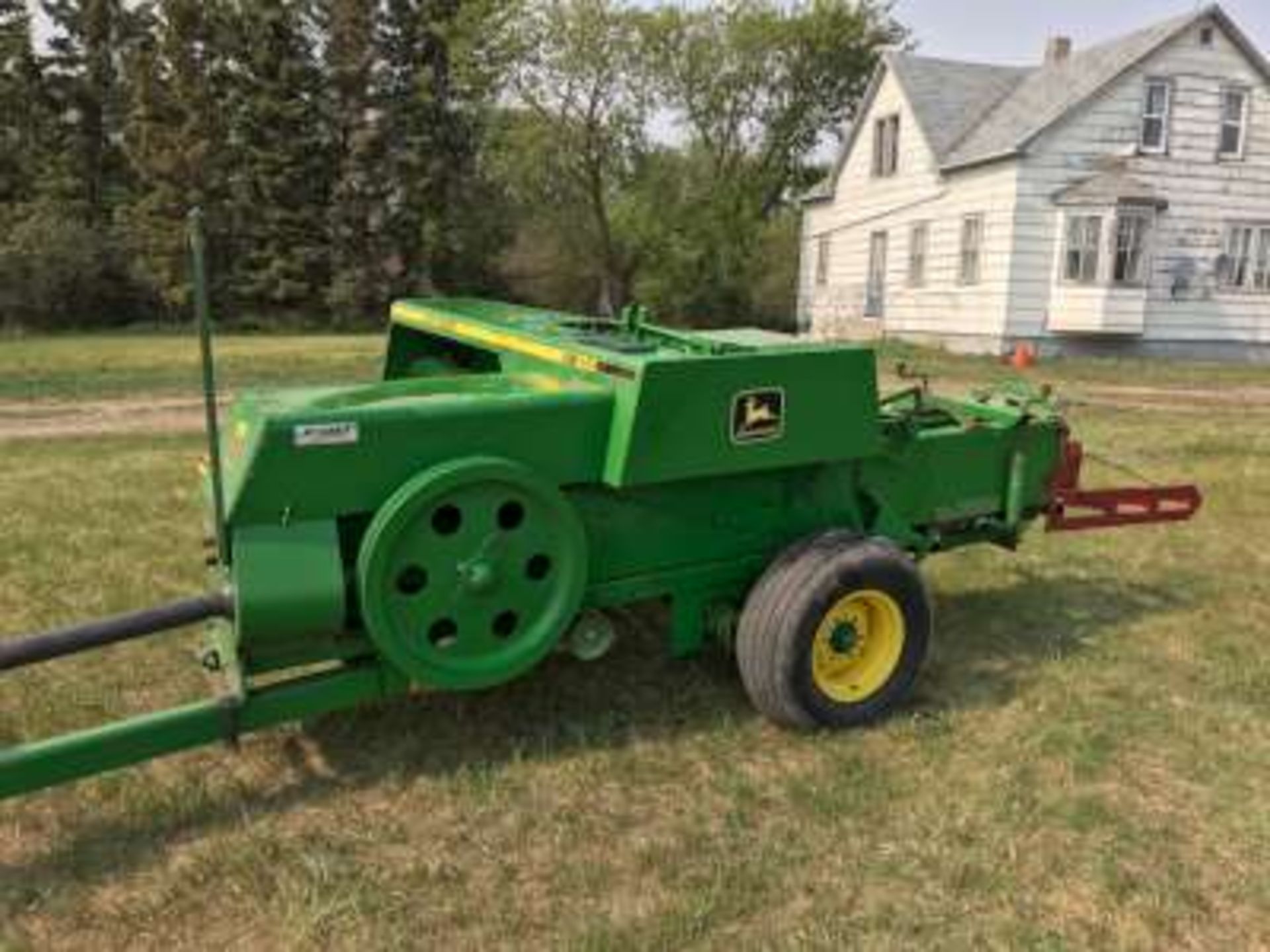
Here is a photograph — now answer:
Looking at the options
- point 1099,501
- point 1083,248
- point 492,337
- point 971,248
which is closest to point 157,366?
point 492,337

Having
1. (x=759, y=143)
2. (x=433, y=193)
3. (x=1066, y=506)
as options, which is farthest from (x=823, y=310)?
(x=1066, y=506)

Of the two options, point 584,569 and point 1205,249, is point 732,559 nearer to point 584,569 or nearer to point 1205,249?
point 584,569

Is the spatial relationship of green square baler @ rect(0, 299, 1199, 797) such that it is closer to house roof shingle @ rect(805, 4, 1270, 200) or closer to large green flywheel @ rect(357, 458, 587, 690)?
large green flywheel @ rect(357, 458, 587, 690)

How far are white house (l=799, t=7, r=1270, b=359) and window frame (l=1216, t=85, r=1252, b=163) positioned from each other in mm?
29

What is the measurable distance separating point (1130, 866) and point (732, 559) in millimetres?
1557

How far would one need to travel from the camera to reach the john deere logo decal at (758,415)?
3566mm

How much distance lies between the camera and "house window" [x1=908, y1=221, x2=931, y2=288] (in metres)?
23.4

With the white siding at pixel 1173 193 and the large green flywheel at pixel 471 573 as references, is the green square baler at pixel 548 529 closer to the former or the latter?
the large green flywheel at pixel 471 573

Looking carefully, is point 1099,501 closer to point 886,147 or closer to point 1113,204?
point 1113,204

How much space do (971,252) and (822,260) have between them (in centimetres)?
656

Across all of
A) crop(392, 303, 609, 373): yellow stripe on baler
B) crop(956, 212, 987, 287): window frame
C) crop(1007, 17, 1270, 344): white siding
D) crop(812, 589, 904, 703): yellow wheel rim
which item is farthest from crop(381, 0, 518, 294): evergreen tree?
crop(812, 589, 904, 703): yellow wheel rim

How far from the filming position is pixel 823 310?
27828mm

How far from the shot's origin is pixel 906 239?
24.2 m

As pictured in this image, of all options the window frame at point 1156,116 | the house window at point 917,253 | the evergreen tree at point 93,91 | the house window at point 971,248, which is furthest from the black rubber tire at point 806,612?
the evergreen tree at point 93,91
